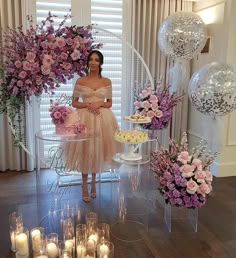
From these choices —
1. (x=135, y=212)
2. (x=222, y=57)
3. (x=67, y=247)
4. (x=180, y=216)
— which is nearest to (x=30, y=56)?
(x=67, y=247)

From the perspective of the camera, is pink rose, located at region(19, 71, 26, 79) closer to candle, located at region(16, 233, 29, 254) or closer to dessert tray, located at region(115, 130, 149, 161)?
dessert tray, located at region(115, 130, 149, 161)

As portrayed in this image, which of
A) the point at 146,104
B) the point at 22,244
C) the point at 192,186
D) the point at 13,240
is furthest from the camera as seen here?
the point at 146,104

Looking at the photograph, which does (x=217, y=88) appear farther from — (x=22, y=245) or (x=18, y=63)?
(x=22, y=245)

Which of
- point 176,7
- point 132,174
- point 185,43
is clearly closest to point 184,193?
point 132,174

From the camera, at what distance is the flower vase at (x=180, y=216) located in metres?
2.70

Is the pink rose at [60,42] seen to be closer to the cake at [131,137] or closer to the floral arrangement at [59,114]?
the floral arrangement at [59,114]

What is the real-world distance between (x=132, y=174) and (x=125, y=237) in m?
1.20

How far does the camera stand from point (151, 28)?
170 inches

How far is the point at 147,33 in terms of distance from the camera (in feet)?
14.1

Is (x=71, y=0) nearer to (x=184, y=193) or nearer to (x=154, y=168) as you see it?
(x=154, y=168)

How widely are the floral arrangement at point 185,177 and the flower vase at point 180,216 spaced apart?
0.20 metres

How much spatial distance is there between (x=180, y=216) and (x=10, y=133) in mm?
2511

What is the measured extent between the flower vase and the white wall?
1.19m

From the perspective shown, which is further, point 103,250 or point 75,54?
point 75,54
